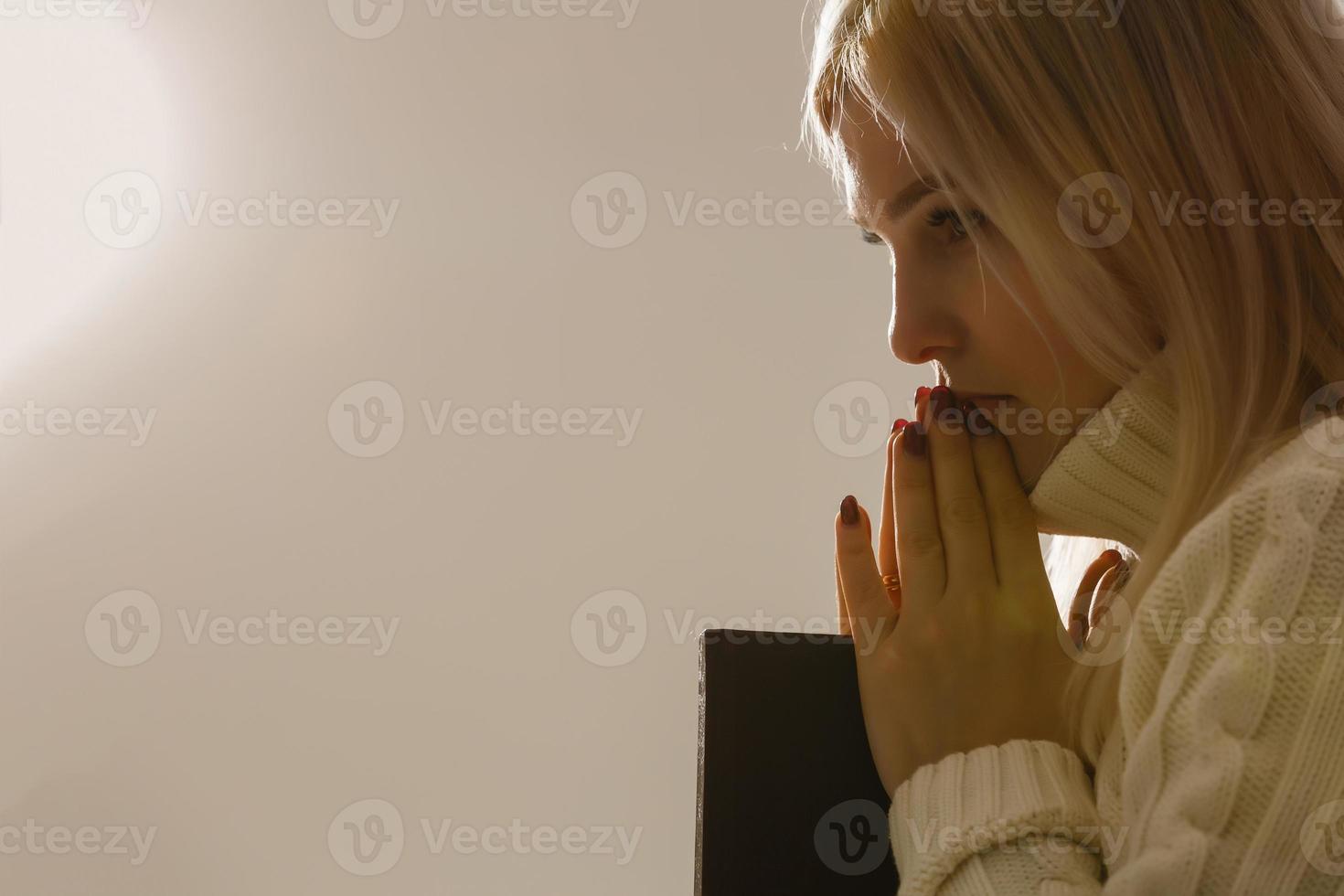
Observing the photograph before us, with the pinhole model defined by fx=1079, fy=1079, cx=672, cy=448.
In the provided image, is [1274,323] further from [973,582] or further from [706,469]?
[706,469]

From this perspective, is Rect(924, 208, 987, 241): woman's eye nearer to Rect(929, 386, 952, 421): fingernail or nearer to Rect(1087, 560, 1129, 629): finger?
Rect(929, 386, 952, 421): fingernail

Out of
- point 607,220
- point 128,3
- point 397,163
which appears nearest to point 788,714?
point 607,220

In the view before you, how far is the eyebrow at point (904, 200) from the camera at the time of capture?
0.78 m

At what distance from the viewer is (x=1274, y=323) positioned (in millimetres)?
698

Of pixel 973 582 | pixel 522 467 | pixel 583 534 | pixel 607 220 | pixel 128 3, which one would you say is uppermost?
pixel 128 3

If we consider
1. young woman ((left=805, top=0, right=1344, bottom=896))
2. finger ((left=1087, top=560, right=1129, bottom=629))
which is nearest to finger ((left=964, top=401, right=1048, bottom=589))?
young woman ((left=805, top=0, right=1344, bottom=896))

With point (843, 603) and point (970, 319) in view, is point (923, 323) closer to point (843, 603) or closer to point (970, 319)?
point (970, 319)

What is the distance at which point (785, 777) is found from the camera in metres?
0.67

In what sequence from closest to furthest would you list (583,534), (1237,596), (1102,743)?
(1237,596) < (1102,743) < (583,534)

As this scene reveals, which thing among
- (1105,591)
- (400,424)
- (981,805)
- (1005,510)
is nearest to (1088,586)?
(1105,591)

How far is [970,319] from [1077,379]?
3.3 inches

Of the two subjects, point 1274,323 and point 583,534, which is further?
point 583,534

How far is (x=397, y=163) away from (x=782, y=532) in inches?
39.5

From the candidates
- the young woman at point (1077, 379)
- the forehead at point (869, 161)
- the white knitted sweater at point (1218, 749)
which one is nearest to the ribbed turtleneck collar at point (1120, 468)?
the young woman at point (1077, 379)
